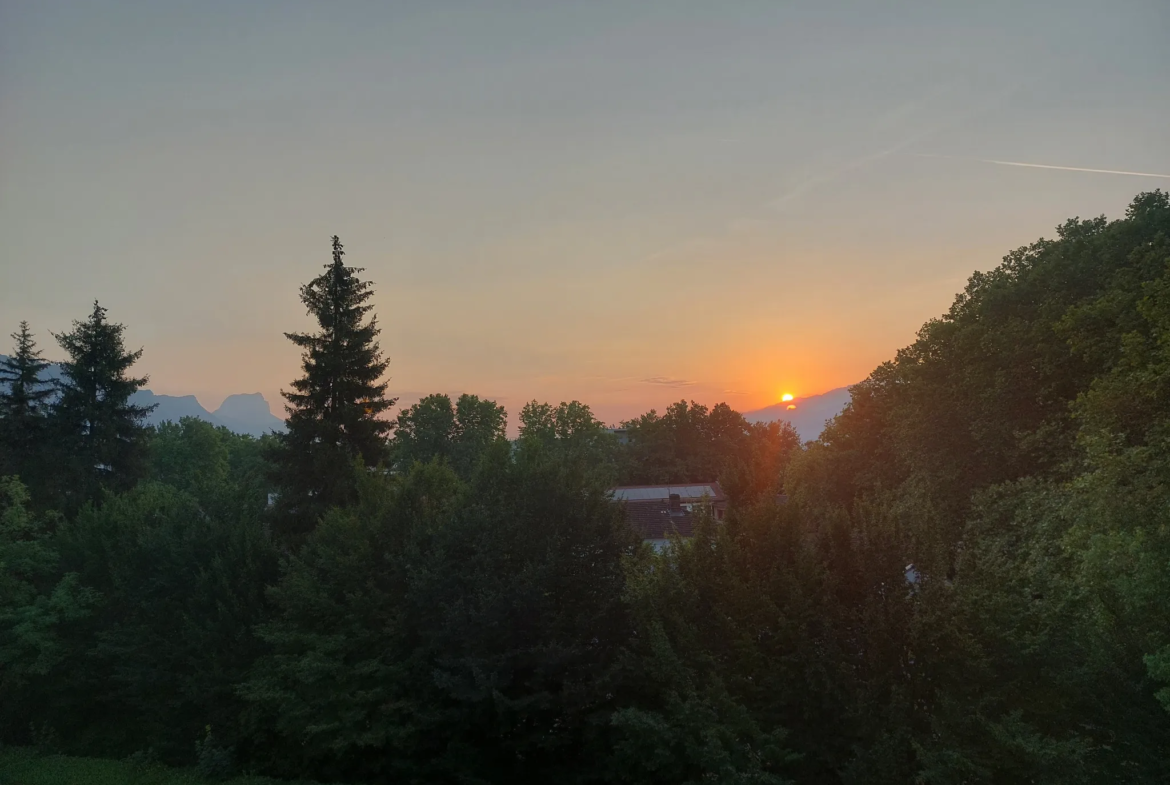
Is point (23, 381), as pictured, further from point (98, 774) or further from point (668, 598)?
point (668, 598)

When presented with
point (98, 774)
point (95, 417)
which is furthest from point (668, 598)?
point (95, 417)

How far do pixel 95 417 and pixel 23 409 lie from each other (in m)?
3.70

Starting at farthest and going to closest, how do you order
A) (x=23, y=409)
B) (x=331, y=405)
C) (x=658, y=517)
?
(x=658, y=517), (x=23, y=409), (x=331, y=405)

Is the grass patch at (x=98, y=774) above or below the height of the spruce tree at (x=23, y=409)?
below

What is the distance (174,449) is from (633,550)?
214ft

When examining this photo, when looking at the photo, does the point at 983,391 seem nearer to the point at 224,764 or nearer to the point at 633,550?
the point at 633,550

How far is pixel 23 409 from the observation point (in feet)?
129

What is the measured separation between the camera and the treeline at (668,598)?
501 inches

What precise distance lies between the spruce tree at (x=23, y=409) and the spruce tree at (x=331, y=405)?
57.8 feet

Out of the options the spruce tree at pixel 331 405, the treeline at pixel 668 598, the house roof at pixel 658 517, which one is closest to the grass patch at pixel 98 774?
the treeline at pixel 668 598

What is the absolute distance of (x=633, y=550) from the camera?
18.2 metres

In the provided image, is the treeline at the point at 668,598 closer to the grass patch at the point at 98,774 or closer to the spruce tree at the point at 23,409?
the grass patch at the point at 98,774

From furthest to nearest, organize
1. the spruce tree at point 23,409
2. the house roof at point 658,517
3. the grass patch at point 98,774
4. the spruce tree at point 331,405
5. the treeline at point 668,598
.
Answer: the house roof at point 658,517 < the spruce tree at point 23,409 < the spruce tree at point 331,405 < the grass patch at point 98,774 < the treeline at point 668,598

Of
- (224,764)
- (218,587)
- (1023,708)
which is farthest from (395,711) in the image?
Result: (1023,708)
